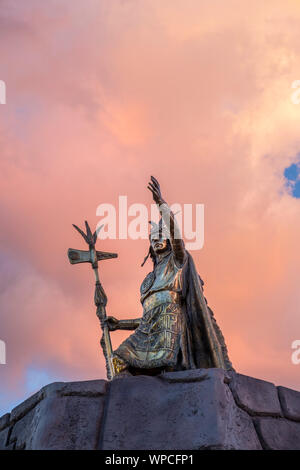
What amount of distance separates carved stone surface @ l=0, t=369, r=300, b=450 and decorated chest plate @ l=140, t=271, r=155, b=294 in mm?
2494

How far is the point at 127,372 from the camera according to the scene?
646 centimetres

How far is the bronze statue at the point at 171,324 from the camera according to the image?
6488 millimetres

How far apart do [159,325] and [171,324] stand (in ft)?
0.54

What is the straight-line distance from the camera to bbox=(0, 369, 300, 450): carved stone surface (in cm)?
458

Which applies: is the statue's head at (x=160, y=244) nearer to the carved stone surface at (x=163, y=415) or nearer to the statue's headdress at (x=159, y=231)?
the statue's headdress at (x=159, y=231)

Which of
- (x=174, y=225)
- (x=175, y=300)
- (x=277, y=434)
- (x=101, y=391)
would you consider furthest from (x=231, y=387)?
(x=174, y=225)

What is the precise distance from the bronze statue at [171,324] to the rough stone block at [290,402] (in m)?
1.12

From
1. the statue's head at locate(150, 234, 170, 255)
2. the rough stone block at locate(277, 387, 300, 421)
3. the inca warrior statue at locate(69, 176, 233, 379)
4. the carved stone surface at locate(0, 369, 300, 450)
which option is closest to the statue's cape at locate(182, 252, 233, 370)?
the inca warrior statue at locate(69, 176, 233, 379)

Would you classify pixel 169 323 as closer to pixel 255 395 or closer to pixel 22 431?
pixel 255 395

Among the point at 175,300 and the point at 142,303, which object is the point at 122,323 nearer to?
the point at 142,303

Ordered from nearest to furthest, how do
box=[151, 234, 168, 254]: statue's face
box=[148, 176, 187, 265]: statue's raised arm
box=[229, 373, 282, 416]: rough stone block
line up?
box=[229, 373, 282, 416]: rough stone block, box=[148, 176, 187, 265]: statue's raised arm, box=[151, 234, 168, 254]: statue's face

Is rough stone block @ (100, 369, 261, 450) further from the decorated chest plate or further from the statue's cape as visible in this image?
the decorated chest plate

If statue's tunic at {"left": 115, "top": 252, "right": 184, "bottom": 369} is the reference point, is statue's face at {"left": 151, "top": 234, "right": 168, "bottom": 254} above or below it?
above
